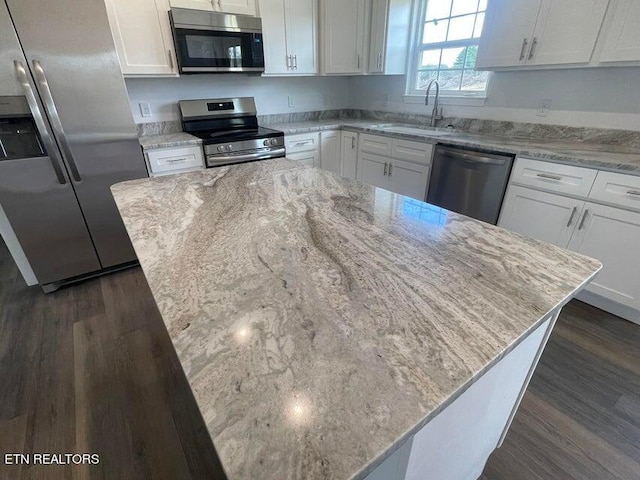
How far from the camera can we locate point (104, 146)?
214cm

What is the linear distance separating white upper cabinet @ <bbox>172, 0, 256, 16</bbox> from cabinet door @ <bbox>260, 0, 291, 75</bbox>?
106mm

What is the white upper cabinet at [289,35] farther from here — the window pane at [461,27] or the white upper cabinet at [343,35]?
the window pane at [461,27]

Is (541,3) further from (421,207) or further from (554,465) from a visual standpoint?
(554,465)

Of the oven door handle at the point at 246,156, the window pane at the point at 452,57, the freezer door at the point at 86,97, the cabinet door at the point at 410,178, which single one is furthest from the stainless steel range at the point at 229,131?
the window pane at the point at 452,57

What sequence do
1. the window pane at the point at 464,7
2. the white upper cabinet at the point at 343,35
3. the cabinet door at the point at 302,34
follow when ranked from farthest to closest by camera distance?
the white upper cabinet at the point at 343,35, the cabinet door at the point at 302,34, the window pane at the point at 464,7

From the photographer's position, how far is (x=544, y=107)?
2.42 metres

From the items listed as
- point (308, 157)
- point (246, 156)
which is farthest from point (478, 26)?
point (246, 156)

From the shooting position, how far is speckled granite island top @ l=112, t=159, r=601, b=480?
1.41 feet

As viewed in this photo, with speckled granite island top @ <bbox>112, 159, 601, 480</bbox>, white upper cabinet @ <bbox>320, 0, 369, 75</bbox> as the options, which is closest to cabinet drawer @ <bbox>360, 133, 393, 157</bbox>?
white upper cabinet @ <bbox>320, 0, 369, 75</bbox>

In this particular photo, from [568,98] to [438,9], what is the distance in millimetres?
1498

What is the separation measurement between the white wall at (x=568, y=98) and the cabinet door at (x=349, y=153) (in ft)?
3.09

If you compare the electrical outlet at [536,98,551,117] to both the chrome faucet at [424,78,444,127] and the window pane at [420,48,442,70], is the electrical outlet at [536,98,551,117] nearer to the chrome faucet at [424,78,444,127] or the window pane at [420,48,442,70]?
the chrome faucet at [424,78,444,127]

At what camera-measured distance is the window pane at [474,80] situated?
9.04ft

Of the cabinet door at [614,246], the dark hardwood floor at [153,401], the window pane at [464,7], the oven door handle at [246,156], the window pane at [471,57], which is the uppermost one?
the window pane at [464,7]
